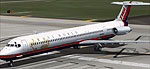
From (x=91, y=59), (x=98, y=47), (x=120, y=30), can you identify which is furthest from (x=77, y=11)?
(x=91, y=59)

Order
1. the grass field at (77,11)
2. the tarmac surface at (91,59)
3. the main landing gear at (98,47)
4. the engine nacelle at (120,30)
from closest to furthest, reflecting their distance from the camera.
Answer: the tarmac surface at (91,59) < the main landing gear at (98,47) < the engine nacelle at (120,30) < the grass field at (77,11)

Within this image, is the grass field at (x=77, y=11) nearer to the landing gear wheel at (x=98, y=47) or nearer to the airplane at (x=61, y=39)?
the airplane at (x=61, y=39)

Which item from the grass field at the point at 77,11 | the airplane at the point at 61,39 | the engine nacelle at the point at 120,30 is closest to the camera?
the airplane at the point at 61,39

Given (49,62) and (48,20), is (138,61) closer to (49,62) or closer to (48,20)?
(49,62)

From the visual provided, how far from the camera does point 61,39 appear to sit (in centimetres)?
3538

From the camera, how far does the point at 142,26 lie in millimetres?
61781

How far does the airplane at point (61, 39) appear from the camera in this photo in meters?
31.4

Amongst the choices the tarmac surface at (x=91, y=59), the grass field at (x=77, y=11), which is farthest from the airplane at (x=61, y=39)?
the grass field at (x=77, y=11)

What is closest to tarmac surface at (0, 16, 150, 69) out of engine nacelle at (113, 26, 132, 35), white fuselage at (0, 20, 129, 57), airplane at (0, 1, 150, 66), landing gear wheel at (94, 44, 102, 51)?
landing gear wheel at (94, 44, 102, 51)

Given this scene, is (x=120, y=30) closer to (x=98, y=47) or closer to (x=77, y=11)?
(x=98, y=47)

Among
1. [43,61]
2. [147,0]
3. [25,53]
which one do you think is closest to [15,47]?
[25,53]

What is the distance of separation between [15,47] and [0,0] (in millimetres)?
110515

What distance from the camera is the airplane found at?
1235 inches

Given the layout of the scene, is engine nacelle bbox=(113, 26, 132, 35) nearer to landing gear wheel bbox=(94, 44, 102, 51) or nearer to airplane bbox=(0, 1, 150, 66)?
airplane bbox=(0, 1, 150, 66)
